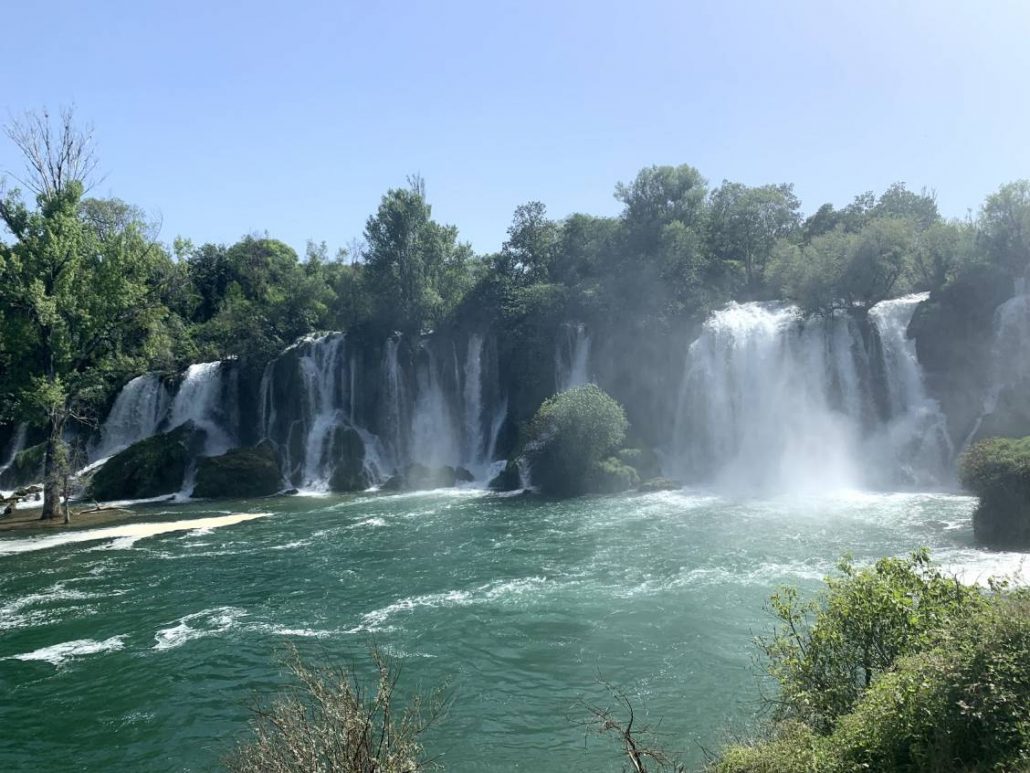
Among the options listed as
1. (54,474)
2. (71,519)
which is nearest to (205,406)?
(54,474)

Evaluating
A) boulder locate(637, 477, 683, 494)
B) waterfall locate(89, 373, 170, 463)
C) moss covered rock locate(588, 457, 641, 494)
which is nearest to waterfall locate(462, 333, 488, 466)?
moss covered rock locate(588, 457, 641, 494)

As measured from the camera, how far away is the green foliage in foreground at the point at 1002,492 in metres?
18.8

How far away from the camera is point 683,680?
12406 millimetres

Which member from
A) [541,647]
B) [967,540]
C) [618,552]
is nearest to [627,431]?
[618,552]

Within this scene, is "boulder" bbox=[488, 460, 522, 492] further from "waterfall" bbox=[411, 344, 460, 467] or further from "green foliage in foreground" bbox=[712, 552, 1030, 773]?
"green foliage in foreground" bbox=[712, 552, 1030, 773]

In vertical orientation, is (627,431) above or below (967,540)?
above

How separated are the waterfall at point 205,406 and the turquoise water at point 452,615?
15.2 meters

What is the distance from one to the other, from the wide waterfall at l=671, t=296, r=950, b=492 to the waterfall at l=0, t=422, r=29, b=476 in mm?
38693

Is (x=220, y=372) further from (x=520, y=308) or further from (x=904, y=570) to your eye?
(x=904, y=570)

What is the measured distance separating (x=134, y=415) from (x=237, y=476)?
1052 centimetres

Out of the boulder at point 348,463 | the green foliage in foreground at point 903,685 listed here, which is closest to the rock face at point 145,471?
the boulder at point 348,463

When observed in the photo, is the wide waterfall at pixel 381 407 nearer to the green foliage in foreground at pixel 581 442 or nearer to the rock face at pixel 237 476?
the rock face at pixel 237 476

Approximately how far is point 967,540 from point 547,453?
18306mm

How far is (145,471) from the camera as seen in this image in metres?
38.1
